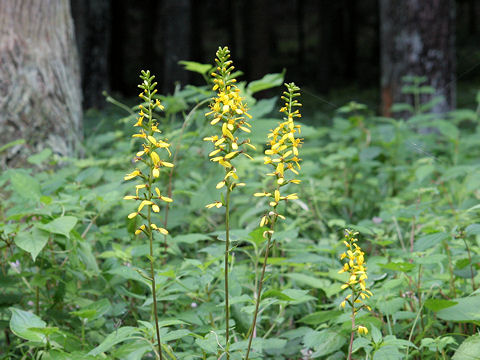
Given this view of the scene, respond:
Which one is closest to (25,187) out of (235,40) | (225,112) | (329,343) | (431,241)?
(225,112)

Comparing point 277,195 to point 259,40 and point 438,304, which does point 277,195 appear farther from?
point 259,40

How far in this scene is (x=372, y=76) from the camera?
29.2 meters

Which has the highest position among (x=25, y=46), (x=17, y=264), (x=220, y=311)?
(x=25, y=46)

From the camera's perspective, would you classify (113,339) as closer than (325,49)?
Yes

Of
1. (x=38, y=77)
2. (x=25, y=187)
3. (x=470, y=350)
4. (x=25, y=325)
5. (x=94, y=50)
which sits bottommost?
(x=470, y=350)

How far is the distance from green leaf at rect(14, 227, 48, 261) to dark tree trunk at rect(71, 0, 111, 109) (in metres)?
8.42

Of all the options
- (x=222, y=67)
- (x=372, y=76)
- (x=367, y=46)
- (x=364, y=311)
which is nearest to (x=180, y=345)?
(x=364, y=311)

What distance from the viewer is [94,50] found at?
10281 mm

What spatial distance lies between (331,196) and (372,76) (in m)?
27.1

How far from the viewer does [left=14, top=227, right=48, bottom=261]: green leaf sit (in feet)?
5.64

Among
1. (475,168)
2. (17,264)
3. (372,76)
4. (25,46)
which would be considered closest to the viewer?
(17,264)

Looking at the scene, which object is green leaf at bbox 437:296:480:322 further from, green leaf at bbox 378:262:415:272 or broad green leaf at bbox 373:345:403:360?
broad green leaf at bbox 373:345:403:360

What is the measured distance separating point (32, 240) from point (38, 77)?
7.05ft

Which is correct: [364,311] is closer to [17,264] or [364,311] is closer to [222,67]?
[222,67]
